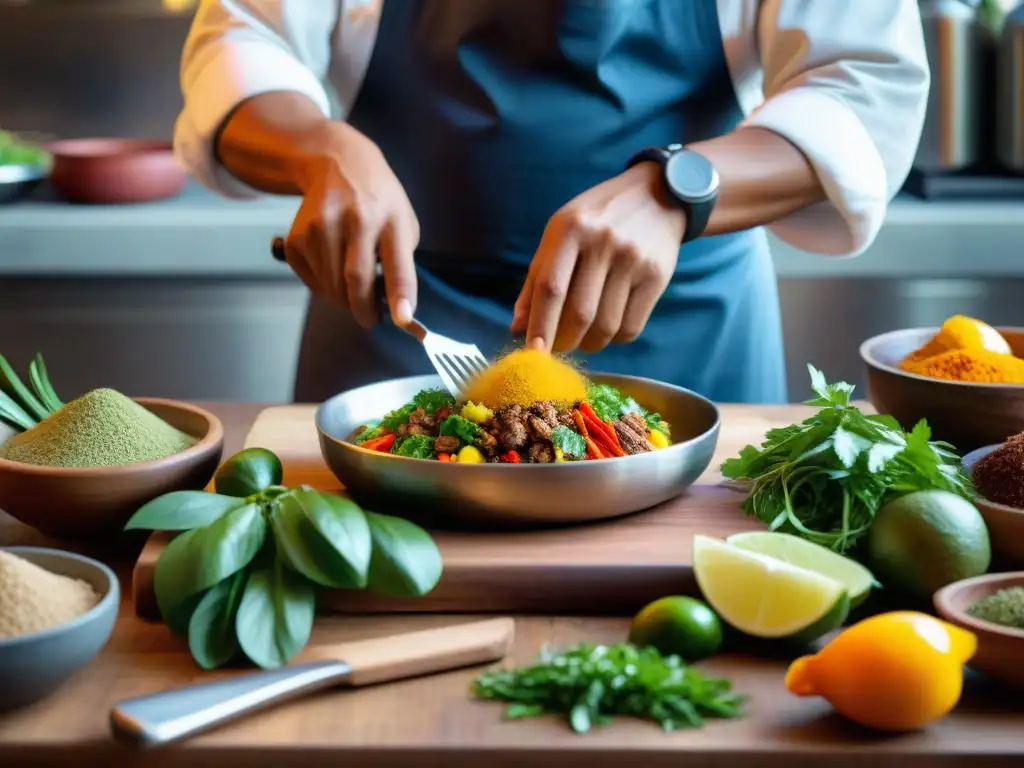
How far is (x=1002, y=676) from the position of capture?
0.91 meters

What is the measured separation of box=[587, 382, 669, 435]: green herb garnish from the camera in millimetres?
1283

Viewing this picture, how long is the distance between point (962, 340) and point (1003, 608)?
0.54 metres

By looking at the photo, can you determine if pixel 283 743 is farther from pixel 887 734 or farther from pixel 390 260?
pixel 390 260

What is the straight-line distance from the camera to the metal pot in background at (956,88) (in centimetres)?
280

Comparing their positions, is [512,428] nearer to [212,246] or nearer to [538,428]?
[538,428]

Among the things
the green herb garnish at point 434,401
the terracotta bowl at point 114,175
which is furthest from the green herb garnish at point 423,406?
the terracotta bowl at point 114,175

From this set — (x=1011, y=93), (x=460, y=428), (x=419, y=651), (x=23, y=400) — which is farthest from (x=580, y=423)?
(x=1011, y=93)

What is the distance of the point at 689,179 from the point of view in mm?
1457

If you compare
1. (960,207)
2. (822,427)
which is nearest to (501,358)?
(822,427)

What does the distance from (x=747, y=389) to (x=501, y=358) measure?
0.66 meters

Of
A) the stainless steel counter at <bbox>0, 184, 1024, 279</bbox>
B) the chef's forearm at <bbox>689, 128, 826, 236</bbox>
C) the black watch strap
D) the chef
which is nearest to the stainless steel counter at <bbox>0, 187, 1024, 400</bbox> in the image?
the stainless steel counter at <bbox>0, 184, 1024, 279</bbox>

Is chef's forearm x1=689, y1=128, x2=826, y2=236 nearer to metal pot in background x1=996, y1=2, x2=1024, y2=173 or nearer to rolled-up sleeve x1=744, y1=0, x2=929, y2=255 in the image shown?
rolled-up sleeve x1=744, y1=0, x2=929, y2=255

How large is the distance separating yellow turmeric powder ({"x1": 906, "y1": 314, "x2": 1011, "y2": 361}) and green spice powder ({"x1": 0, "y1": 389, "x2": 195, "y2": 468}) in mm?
816

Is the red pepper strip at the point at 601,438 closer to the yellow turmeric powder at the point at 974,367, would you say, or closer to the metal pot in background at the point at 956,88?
the yellow turmeric powder at the point at 974,367
